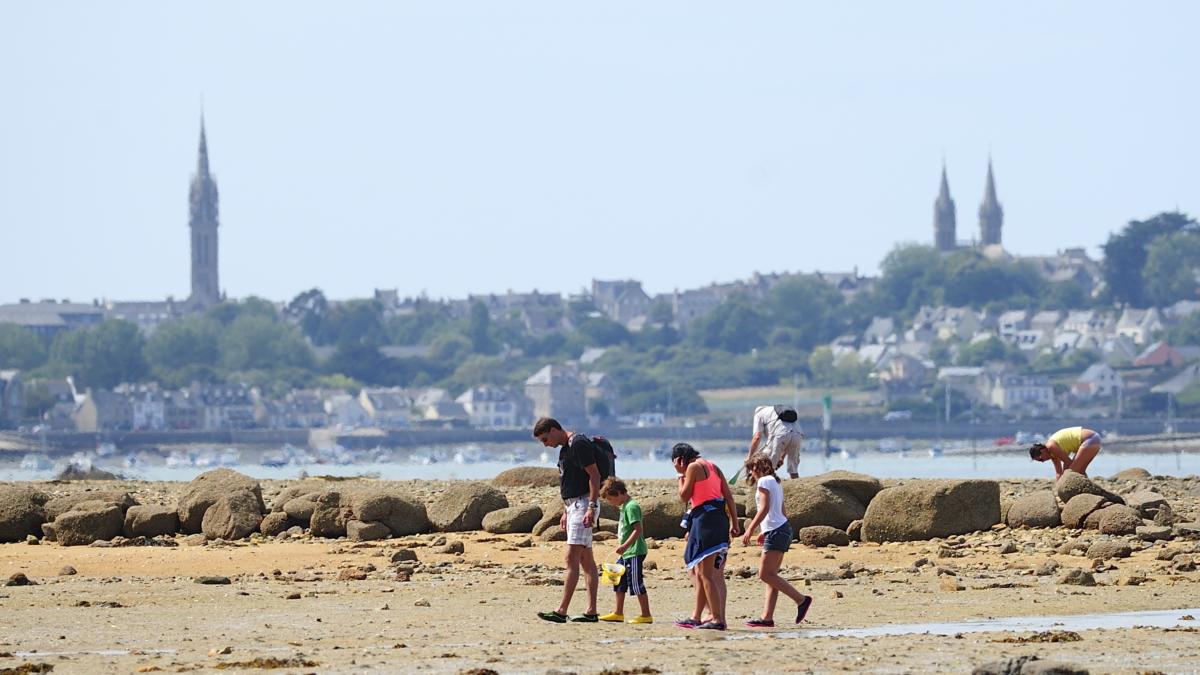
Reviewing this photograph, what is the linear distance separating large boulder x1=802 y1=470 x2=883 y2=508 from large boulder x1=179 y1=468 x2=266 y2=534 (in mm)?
5763

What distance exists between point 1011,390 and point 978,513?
178 m

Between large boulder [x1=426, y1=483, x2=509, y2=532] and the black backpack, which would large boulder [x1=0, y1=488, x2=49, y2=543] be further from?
A: the black backpack

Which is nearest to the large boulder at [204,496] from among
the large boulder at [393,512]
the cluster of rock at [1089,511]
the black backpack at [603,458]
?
the large boulder at [393,512]

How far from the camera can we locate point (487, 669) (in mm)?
14992

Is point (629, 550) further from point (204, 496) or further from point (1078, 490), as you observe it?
point (204, 496)

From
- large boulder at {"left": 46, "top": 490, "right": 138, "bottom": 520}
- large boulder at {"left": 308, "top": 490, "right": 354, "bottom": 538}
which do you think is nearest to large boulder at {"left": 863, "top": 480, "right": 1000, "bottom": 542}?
large boulder at {"left": 308, "top": 490, "right": 354, "bottom": 538}

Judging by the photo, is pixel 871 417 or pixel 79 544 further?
pixel 871 417

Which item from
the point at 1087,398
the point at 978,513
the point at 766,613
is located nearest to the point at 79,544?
the point at 978,513

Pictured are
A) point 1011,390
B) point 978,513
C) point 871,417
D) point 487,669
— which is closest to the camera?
point 487,669

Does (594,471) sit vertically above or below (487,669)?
above

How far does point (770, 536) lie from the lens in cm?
1741

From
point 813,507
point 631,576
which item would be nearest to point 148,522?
point 813,507

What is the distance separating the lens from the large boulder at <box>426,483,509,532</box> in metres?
25.5

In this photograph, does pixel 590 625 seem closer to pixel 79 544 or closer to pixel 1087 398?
pixel 79 544
